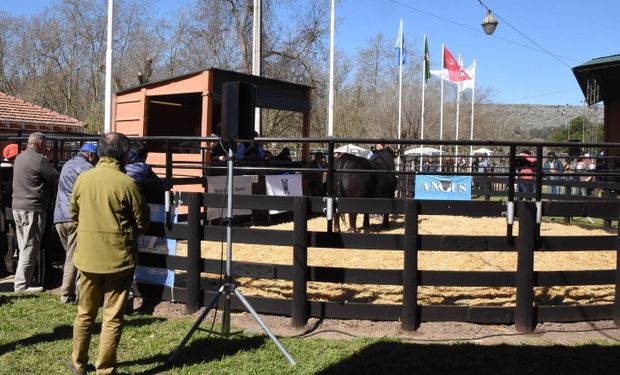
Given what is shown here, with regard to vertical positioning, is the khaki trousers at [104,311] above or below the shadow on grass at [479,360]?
above

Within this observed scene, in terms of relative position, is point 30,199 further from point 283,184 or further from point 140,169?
point 283,184

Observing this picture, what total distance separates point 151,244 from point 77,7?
32086 millimetres

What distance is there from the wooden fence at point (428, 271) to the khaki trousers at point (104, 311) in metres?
1.76

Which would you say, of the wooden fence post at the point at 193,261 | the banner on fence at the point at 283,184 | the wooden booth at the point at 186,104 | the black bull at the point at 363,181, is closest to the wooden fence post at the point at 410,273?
the wooden fence post at the point at 193,261

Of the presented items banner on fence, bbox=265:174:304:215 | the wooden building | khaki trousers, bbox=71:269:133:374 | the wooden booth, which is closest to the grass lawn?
khaki trousers, bbox=71:269:133:374

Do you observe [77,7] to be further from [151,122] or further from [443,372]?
[443,372]

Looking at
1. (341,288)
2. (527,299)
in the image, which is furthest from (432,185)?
(527,299)

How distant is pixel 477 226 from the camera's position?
12.6m

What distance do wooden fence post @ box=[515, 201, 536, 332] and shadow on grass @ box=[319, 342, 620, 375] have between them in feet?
A: 1.83

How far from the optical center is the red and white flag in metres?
35.8

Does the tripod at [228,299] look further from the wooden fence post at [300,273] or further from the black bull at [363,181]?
the black bull at [363,181]

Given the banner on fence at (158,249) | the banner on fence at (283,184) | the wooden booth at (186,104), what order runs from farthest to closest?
the wooden booth at (186,104) < the banner on fence at (283,184) < the banner on fence at (158,249)

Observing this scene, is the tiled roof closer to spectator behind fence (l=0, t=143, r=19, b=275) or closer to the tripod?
spectator behind fence (l=0, t=143, r=19, b=275)

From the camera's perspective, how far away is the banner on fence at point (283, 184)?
12.8 metres
